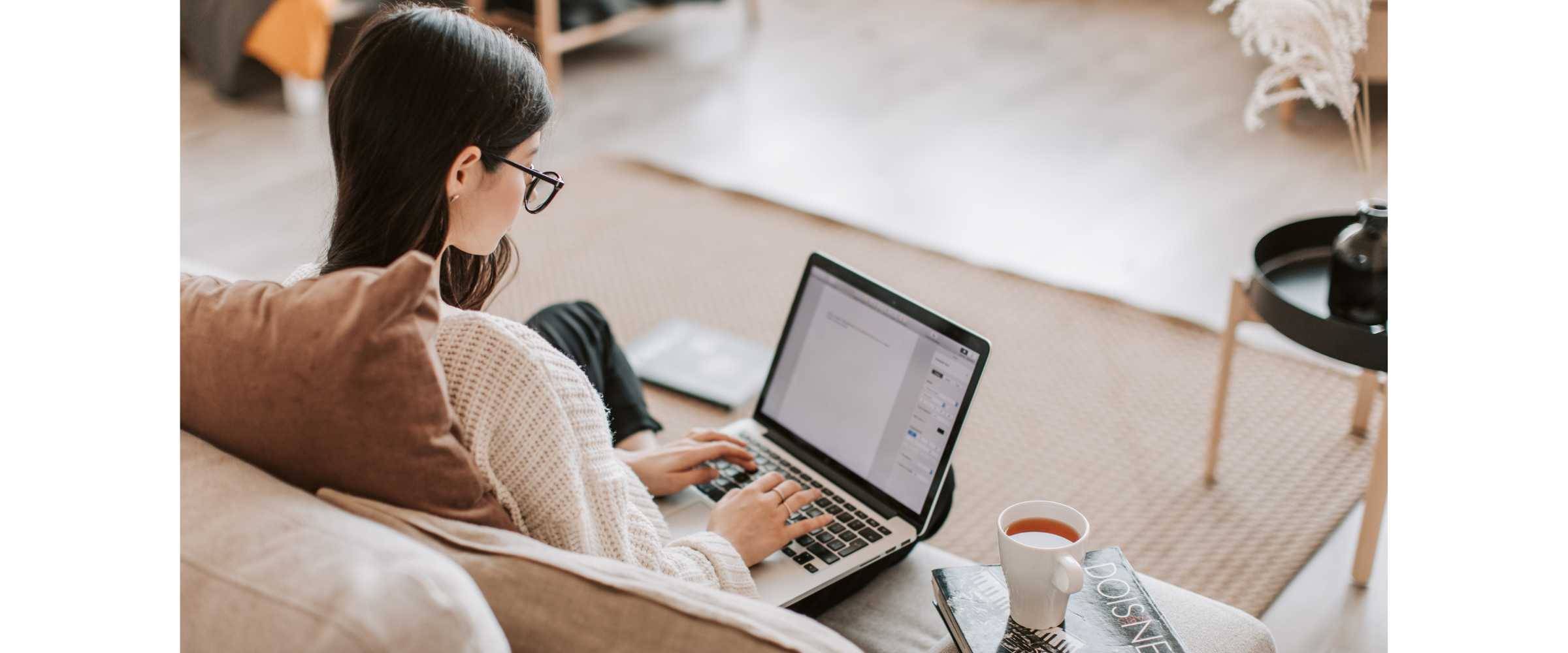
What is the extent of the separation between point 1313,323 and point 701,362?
1111mm

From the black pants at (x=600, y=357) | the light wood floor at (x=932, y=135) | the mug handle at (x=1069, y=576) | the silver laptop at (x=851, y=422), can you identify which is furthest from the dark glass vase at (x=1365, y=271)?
the mug handle at (x=1069, y=576)

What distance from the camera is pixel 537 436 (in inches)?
43.3

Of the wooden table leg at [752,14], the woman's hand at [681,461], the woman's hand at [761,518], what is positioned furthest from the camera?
the wooden table leg at [752,14]

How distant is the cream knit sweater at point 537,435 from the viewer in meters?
1.08

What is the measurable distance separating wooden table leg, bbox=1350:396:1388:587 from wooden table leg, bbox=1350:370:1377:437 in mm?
313

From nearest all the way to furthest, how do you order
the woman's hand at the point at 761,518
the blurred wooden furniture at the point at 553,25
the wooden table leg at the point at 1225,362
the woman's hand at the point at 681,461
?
the woman's hand at the point at 761,518, the woman's hand at the point at 681,461, the wooden table leg at the point at 1225,362, the blurred wooden furniture at the point at 553,25

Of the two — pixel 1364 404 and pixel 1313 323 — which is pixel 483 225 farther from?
pixel 1364 404

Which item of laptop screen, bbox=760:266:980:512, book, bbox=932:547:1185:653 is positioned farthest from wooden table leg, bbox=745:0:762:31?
book, bbox=932:547:1185:653

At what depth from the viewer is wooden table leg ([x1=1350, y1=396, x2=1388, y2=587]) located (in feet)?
5.85

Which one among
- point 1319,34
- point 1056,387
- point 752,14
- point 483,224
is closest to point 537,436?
point 483,224

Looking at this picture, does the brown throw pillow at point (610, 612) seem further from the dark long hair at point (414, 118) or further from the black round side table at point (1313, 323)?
the black round side table at point (1313, 323)

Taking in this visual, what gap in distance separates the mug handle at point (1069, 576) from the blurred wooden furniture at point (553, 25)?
3091mm
